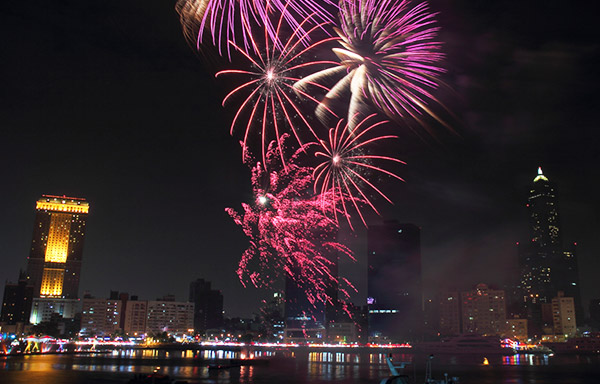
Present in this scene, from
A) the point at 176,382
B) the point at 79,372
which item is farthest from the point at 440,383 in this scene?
the point at 79,372

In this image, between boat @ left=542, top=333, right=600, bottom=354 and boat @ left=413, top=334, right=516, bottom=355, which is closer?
boat @ left=413, top=334, right=516, bottom=355

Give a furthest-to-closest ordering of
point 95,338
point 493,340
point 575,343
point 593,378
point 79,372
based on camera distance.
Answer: point 95,338, point 575,343, point 493,340, point 593,378, point 79,372

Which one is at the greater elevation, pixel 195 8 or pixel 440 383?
pixel 195 8

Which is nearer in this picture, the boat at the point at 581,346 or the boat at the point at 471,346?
the boat at the point at 471,346

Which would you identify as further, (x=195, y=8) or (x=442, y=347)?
(x=442, y=347)

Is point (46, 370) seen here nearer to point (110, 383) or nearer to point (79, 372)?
point (79, 372)

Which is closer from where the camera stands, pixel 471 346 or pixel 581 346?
pixel 471 346

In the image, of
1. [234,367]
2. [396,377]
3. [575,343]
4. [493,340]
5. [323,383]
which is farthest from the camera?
[575,343]

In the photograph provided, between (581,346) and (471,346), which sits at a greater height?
(471,346)
